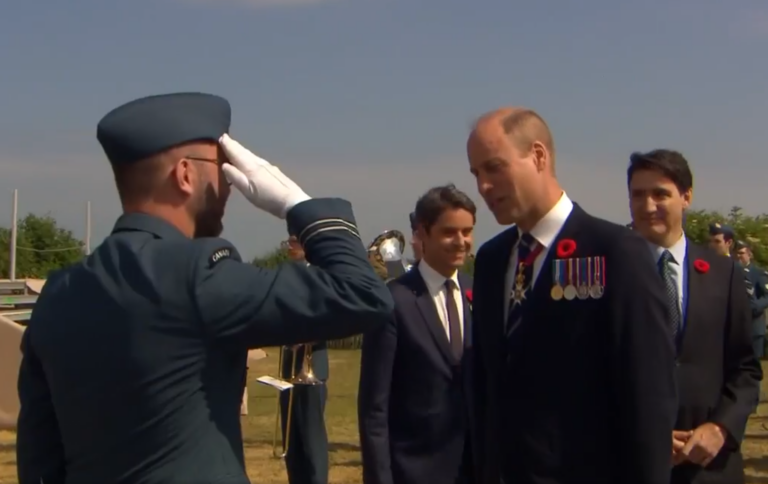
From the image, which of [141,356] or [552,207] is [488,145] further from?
[141,356]

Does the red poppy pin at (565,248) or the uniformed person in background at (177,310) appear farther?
the red poppy pin at (565,248)

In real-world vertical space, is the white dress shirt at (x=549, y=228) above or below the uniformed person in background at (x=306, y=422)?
above

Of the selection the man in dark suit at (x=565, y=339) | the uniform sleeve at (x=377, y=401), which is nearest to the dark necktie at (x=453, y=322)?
the uniform sleeve at (x=377, y=401)

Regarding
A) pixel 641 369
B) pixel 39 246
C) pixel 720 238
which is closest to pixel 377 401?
pixel 641 369

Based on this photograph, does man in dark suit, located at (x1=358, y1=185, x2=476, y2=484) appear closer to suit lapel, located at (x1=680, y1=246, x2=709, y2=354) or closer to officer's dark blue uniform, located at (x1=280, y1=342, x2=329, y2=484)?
suit lapel, located at (x1=680, y1=246, x2=709, y2=354)

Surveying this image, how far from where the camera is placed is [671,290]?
3867 millimetres

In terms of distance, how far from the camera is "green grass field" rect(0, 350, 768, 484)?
9.59 metres

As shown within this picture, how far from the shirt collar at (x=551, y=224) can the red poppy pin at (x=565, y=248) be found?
4 cm

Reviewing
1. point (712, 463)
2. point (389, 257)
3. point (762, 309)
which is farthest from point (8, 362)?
point (712, 463)

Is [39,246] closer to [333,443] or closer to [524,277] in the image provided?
[333,443]

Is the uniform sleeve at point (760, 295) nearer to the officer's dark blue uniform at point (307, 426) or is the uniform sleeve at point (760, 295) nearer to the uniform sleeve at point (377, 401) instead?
the officer's dark blue uniform at point (307, 426)

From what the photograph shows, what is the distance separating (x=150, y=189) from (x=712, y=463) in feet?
7.31

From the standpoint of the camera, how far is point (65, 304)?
2.50 m

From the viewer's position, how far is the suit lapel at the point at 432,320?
4711 millimetres
